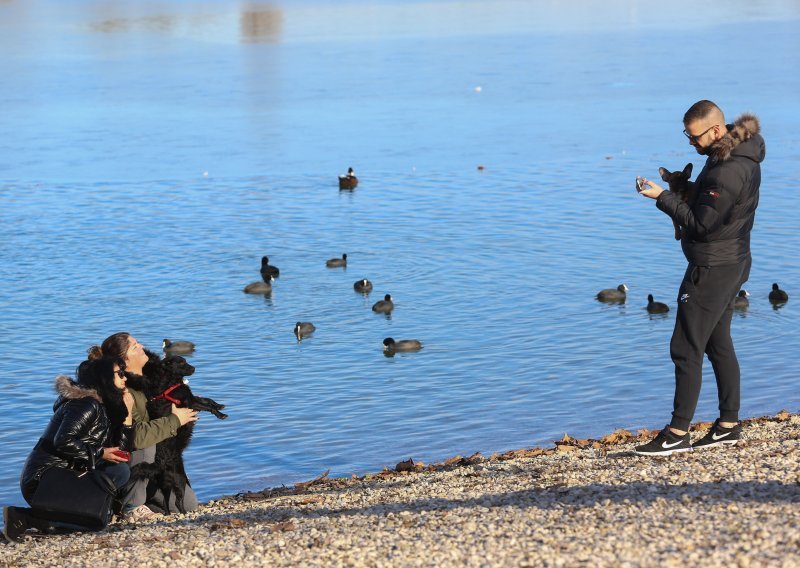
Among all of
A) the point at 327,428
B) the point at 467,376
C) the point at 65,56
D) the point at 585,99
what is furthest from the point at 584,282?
the point at 65,56

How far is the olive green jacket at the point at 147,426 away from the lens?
9258 mm

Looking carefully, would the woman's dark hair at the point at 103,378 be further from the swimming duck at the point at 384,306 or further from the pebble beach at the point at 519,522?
the swimming duck at the point at 384,306

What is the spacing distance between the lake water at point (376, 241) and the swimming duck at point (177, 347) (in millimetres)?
343

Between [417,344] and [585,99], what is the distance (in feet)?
79.3

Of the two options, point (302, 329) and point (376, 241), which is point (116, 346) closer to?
point (302, 329)

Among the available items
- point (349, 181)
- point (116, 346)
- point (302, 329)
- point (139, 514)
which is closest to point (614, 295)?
point (302, 329)

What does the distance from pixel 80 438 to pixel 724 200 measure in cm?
486

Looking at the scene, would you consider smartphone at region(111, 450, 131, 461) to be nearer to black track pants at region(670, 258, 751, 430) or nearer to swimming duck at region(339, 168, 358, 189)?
black track pants at region(670, 258, 751, 430)

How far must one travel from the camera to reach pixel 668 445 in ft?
30.2

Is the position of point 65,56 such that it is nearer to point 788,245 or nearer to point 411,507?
point 788,245

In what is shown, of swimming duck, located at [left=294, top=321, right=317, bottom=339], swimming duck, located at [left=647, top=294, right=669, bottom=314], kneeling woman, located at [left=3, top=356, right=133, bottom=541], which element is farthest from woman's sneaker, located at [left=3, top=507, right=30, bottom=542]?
swimming duck, located at [left=647, top=294, right=669, bottom=314]

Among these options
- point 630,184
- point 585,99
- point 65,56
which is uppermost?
point 65,56

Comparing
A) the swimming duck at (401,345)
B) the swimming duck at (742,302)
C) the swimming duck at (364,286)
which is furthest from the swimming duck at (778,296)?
the swimming duck at (364,286)

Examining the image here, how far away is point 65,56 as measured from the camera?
54.9 metres
